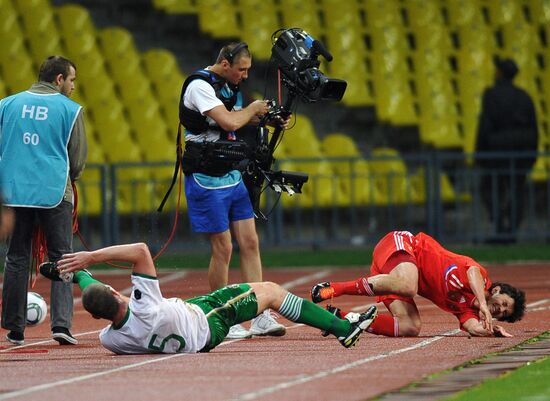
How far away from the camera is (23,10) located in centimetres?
2058

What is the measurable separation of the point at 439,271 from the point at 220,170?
1673mm

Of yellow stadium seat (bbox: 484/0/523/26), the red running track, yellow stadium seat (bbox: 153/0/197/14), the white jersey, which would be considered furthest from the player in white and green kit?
yellow stadium seat (bbox: 484/0/523/26)

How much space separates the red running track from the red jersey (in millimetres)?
225

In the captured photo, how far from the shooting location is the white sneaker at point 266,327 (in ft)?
33.9

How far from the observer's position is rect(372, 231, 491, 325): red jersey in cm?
1012

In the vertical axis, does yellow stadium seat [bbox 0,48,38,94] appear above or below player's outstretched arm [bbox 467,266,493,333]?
above

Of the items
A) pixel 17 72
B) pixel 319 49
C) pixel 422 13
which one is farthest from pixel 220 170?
pixel 422 13

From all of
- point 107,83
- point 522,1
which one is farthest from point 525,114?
point 107,83

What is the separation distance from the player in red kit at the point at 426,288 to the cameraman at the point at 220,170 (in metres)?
0.60

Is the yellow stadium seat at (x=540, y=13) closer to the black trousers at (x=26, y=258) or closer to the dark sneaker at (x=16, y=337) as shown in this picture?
the black trousers at (x=26, y=258)

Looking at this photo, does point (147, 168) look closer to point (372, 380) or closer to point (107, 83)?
point (107, 83)

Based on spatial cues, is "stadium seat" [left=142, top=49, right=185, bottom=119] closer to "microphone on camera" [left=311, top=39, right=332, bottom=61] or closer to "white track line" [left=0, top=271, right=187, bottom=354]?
"white track line" [left=0, top=271, right=187, bottom=354]

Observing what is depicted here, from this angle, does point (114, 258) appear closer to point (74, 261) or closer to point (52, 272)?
point (74, 261)

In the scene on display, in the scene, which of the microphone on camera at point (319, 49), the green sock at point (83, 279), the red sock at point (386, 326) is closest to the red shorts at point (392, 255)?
the red sock at point (386, 326)
